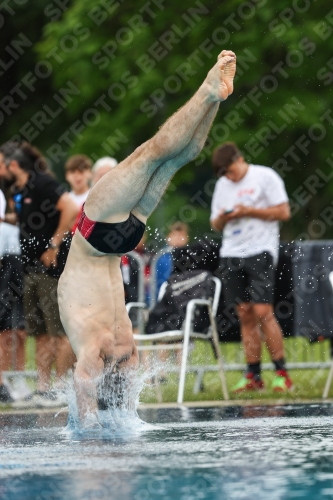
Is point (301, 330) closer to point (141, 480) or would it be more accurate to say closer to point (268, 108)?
point (141, 480)

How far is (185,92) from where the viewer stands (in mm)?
20406

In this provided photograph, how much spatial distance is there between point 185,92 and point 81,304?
1415 cm

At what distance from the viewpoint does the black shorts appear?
10.9m

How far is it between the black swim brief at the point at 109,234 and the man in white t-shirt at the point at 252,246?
4319 millimetres

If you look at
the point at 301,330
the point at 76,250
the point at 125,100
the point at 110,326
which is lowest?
the point at 301,330

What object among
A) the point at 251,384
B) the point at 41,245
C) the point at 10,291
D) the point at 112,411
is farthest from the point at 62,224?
the point at 112,411

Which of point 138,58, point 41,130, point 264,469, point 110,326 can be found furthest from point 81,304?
point 41,130

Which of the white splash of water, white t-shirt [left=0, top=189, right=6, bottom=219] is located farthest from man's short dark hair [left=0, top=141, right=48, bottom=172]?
the white splash of water

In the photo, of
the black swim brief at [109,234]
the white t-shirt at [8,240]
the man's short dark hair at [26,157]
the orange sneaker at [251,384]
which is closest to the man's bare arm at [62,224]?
the man's short dark hair at [26,157]

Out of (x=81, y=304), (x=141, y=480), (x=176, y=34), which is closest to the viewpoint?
(x=141, y=480)

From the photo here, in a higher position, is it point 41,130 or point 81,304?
point 41,130

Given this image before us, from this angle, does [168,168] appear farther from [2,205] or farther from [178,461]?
[2,205]

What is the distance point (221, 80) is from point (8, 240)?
5.51 m

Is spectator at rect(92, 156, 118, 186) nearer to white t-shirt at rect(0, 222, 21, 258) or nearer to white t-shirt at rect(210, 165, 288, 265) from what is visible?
white t-shirt at rect(0, 222, 21, 258)
